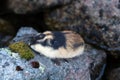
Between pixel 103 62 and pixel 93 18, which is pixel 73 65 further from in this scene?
pixel 93 18

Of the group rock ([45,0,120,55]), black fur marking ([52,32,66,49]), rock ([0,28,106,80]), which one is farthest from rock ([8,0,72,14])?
black fur marking ([52,32,66,49])

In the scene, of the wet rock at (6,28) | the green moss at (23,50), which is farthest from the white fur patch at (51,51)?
the wet rock at (6,28)

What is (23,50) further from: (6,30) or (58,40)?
(6,30)

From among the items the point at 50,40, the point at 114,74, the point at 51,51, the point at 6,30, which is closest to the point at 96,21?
the point at 114,74

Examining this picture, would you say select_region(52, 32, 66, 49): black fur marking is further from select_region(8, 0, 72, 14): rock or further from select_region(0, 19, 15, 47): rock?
select_region(0, 19, 15, 47): rock

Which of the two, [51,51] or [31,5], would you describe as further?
[31,5]

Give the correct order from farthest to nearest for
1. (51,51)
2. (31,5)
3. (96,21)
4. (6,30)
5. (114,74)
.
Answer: (6,30) < (31,5) < (96,21) < (114,74) < (51,51)
